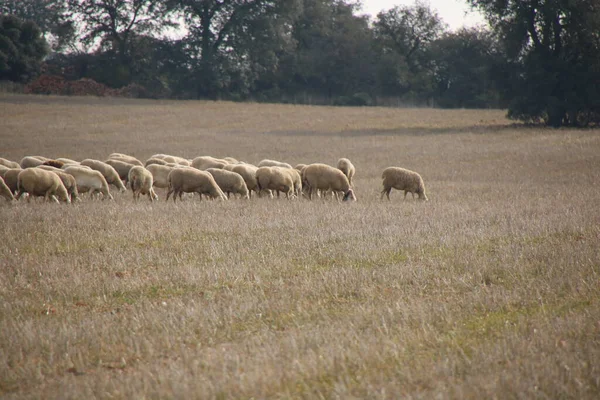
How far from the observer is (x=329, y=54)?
2832 inches

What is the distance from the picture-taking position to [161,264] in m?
8.53

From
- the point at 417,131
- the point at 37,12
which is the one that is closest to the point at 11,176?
the point at 417,131

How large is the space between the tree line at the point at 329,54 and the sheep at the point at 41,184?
32469 millimetres

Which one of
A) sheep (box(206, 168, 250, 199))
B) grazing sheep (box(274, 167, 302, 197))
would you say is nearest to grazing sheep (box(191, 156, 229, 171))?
sheep (box(206, 168, 250, 199))

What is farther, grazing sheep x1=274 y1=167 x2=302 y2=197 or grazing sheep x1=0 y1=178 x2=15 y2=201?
grazing sheep x1=274 y1=167 x2=302 y2=197

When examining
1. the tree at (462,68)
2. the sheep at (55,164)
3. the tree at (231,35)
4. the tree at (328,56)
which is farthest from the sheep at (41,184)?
the tree at (462,68)

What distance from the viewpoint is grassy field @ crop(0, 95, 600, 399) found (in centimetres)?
472

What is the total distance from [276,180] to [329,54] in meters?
56.4

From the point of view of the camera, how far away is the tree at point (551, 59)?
1560 inches

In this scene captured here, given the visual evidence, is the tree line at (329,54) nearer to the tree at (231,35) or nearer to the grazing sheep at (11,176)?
the tree at (231,35)

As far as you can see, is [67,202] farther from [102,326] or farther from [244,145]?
[244,145]

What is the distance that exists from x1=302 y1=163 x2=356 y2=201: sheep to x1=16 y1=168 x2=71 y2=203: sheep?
638 centimetres

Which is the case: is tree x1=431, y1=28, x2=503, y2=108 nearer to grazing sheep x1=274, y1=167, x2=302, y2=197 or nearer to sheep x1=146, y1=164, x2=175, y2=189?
grazing sheep x1=274, y1=167, x2=302, y2=197

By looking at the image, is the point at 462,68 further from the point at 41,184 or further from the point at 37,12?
the point at 41,184
